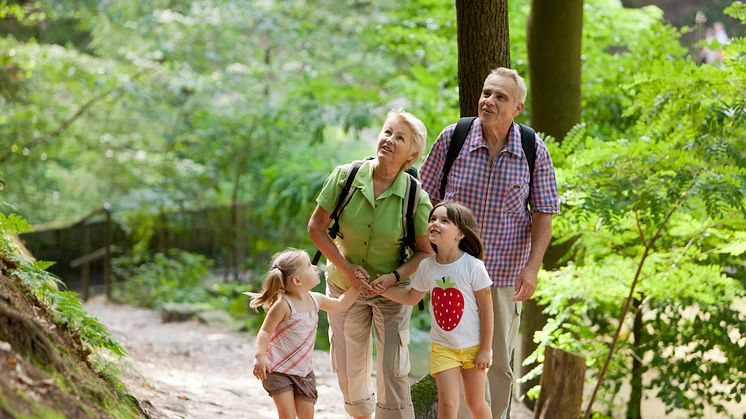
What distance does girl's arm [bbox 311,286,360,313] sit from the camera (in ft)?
13.1

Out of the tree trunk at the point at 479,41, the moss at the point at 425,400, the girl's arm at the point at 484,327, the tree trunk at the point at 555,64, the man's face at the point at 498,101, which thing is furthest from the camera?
the tree trunk at the point at 555,64

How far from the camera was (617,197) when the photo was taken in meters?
5.46

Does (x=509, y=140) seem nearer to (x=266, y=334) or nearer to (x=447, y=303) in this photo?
(x=447, y=303)

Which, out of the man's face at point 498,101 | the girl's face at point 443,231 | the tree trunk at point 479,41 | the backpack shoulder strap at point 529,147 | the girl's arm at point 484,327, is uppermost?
the tree trunk at point 479,41

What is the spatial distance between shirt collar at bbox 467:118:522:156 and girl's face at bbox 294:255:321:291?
0.97 meters

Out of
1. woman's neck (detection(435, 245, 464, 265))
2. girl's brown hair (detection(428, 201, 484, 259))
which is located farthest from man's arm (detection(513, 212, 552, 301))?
woman's neck (detection(435, 245, 464, 265))

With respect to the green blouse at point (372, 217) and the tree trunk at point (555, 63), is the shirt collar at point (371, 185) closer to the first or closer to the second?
the green blouse at point (372, 217)

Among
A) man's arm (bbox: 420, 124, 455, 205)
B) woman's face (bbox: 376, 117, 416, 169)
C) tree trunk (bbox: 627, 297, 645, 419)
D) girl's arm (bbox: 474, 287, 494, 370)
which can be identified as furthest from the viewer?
tree trunk (bbox: 627, 297, 645, 419)

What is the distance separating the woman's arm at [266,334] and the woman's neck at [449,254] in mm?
754

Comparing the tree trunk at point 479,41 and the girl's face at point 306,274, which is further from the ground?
the tree trunk at point 479,41

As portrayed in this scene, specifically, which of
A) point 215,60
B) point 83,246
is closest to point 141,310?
point 83,246

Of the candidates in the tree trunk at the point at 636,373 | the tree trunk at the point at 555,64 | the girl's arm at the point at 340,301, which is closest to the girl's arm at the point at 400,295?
the girl's arm at the point at 340,301

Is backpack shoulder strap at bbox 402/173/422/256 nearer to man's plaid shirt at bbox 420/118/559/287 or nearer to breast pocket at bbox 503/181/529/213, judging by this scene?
man's plaid shirt at bbox 420/118/559/287

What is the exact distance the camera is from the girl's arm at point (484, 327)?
376 centimetres
